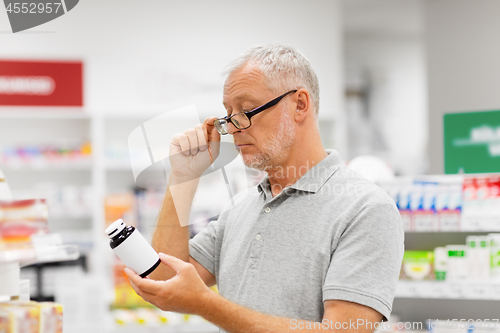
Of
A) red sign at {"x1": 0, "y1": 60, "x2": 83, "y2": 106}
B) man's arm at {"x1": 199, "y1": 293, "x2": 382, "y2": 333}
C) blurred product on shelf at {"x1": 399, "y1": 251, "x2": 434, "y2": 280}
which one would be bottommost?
blurred product on shelf at {"x1": 399, "y1": 251, "x2": 434, "y2": 280}

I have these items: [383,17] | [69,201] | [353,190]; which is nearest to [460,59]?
[383,17]

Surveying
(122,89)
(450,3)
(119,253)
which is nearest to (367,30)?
(450,3)

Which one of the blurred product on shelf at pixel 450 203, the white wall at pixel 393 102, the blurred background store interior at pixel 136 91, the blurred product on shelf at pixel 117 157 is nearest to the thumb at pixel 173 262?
the blurred product on shelf at pixel 450 203

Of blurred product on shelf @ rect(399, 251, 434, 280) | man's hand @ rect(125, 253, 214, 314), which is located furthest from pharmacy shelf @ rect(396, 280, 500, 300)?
man's hand @ rect(125, 253, 214, 314)

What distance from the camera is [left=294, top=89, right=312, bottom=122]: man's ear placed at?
57.5 inches

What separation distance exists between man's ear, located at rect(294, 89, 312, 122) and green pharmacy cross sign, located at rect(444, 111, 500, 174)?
1777mm

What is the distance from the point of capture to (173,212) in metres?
1.51

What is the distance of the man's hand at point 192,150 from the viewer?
4.99 feet

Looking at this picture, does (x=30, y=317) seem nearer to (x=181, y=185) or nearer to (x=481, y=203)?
(x=181, y=185)

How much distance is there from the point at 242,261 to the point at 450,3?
3725 mm

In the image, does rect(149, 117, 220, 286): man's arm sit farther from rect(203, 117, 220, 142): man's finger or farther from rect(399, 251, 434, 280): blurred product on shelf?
rect(399, 251, 434, 280): blurred product on shelf

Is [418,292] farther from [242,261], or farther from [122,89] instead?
[122,89]

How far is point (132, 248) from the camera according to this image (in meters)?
1.18

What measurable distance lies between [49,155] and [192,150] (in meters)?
3.66
